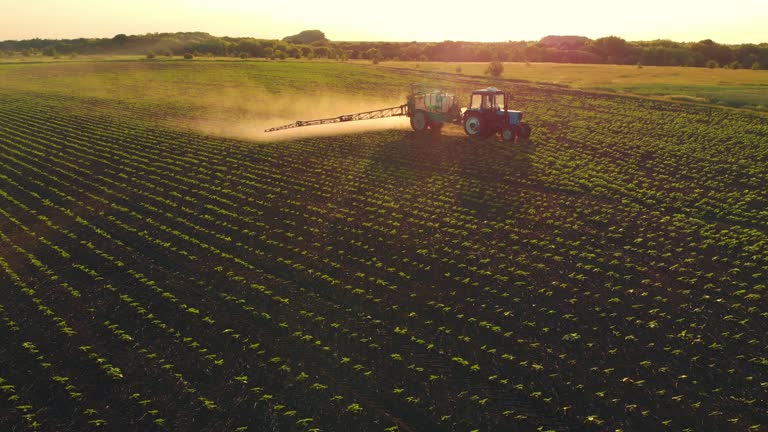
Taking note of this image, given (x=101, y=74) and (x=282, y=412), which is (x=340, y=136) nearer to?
(x=282, y=412)

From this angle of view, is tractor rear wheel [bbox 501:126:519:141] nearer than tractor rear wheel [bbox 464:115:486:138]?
Result: Yes

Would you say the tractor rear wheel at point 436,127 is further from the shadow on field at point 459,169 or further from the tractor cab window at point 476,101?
the tractor cab window at point 476,101

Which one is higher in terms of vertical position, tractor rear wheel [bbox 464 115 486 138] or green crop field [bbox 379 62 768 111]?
green crop field [bbox 379 62 768 111]

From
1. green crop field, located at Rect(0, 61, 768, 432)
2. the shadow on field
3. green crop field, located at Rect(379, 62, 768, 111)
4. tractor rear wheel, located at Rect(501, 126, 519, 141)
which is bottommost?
green crop field, located at Rect(0, 61, 768, 432)

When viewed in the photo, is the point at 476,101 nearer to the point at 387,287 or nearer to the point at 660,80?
the point at 387,287

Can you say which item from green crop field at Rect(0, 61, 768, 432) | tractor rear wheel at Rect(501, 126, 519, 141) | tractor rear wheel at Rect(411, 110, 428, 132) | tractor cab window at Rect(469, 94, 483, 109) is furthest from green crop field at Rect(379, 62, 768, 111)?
tractor rear wheel at Rect(411, 110, 428, 132)

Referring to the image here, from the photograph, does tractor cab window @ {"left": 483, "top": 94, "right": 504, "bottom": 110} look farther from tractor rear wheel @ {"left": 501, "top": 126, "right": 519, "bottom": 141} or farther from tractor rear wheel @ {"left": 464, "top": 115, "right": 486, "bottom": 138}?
tractor rear wheel @ {"left": 501, "top": 126, "right": 519, "bottom": 141}

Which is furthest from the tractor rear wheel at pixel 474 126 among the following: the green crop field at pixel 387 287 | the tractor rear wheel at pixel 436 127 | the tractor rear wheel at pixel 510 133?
the tractor rear wheel at pixel 436 127
